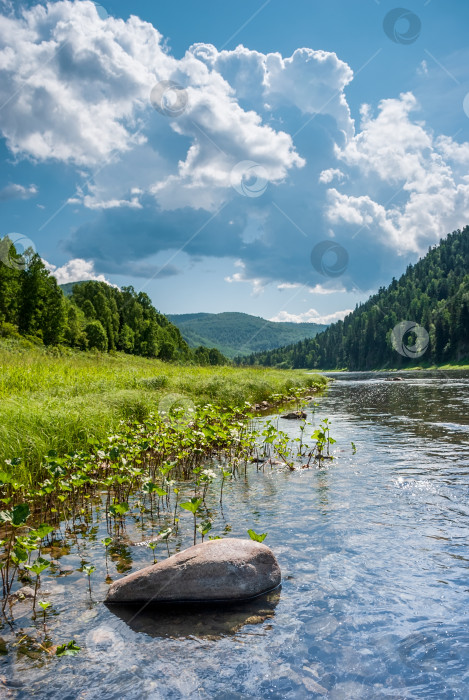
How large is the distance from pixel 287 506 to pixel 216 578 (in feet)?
12.2

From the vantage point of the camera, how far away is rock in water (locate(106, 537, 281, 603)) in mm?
5676

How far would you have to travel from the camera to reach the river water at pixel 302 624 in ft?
13.8

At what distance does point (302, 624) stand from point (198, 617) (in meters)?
1.27

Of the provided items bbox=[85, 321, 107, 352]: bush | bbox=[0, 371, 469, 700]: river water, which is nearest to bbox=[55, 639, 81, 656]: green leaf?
bbox=[0, 371, 469, 700]: river water

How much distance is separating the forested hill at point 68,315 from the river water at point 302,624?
51226 mm

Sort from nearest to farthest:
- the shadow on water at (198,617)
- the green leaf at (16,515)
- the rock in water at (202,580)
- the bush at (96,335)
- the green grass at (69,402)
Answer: the shadow on water at (198,617) → the green leaf at (16,515) → the rock in water at (202,580) → the green grass at (69,402) → the bush at (96,335)

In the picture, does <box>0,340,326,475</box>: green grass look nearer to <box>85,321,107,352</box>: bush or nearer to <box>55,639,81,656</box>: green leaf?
<box>55,639,81,656</box>: green leaf

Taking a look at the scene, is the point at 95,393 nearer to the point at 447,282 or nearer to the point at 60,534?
the point at 60,534

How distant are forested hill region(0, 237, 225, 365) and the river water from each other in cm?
5123

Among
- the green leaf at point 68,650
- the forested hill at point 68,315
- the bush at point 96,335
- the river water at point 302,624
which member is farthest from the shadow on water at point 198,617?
the bush at point 96,335

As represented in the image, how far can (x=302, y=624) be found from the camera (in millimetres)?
5109

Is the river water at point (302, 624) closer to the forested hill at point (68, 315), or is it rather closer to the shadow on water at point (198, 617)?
the shadow on water at point (198, 617)

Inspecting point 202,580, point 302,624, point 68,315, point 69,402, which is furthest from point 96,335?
point 302,624

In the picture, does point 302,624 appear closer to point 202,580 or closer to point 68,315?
point 202,580
